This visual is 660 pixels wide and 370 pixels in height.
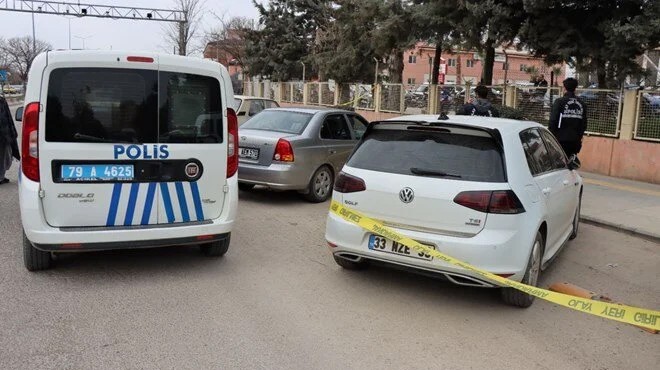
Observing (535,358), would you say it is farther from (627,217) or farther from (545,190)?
(627,217)

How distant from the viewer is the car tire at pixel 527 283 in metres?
4.73

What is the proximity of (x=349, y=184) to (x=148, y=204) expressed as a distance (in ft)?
5.70

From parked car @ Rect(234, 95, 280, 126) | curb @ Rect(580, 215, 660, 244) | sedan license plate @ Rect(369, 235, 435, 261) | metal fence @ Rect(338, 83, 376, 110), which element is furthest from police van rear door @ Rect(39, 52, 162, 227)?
metal fence @ Rect(338, 83, 376, 110)

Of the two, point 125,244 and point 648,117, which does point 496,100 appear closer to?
point 648,117

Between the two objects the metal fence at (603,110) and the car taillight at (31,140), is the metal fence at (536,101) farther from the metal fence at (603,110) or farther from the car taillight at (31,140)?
the car taillight at (31,140)

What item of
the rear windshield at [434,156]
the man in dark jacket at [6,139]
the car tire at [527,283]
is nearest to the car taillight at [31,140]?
the rear windshield at [434,156]

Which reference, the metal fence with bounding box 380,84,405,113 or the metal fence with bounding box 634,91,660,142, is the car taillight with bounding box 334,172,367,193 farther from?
the metal fence with bounding box 380,84,405,113

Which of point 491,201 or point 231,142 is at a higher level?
point 231,142

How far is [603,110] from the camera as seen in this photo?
1255cm

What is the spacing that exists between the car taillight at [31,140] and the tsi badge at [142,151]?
1.99 ft

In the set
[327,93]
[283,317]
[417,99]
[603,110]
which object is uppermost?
[327,93]

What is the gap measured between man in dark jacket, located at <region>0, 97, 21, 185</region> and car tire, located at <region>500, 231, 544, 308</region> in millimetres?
8211

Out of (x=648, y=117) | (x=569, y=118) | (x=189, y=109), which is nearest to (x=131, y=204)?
(x=189, y=109)

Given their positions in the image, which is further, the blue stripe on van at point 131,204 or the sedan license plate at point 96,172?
the blue stripe on van at point 131,204
